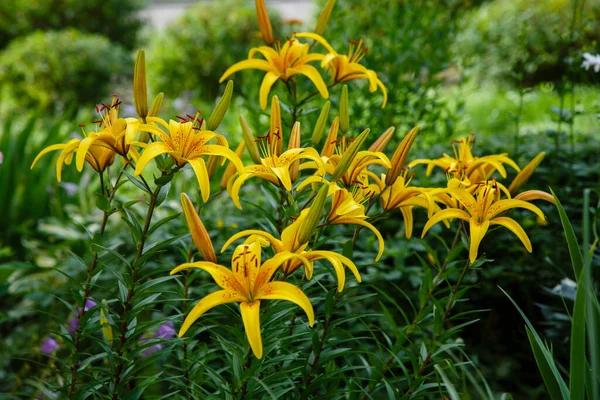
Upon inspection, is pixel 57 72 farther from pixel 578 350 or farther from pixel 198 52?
pixel 578 350

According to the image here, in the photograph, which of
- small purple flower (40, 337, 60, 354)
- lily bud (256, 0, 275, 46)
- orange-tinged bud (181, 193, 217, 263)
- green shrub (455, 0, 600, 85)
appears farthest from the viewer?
green shrub (455, 0, 600, 85)

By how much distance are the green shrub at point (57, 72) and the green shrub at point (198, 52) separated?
1.93ft

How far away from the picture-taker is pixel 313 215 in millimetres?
960

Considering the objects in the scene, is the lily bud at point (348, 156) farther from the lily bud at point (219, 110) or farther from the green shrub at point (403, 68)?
the green shrub at point (403, 68)

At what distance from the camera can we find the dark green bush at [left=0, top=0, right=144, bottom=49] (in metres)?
8.52

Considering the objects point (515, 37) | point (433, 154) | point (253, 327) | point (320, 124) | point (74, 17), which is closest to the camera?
point (253, 327)

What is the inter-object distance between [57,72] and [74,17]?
3041mm

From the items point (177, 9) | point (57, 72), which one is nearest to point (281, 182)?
point (57, 72)

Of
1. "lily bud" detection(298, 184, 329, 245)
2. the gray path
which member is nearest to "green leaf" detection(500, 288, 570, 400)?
"lily bud" detection(298, 184, 329, 245)

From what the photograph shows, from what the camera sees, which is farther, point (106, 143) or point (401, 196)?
point (401, 196)

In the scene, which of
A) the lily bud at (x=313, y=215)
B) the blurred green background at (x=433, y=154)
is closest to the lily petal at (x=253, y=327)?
the lily bud at (x=313, y=215)

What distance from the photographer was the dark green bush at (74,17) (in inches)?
336

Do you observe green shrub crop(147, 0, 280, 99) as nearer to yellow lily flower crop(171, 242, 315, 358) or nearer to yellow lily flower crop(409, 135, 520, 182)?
yellow lily flower crop(409, 135, 520, 182)

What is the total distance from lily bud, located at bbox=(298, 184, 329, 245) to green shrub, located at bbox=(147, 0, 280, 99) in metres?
5.27
